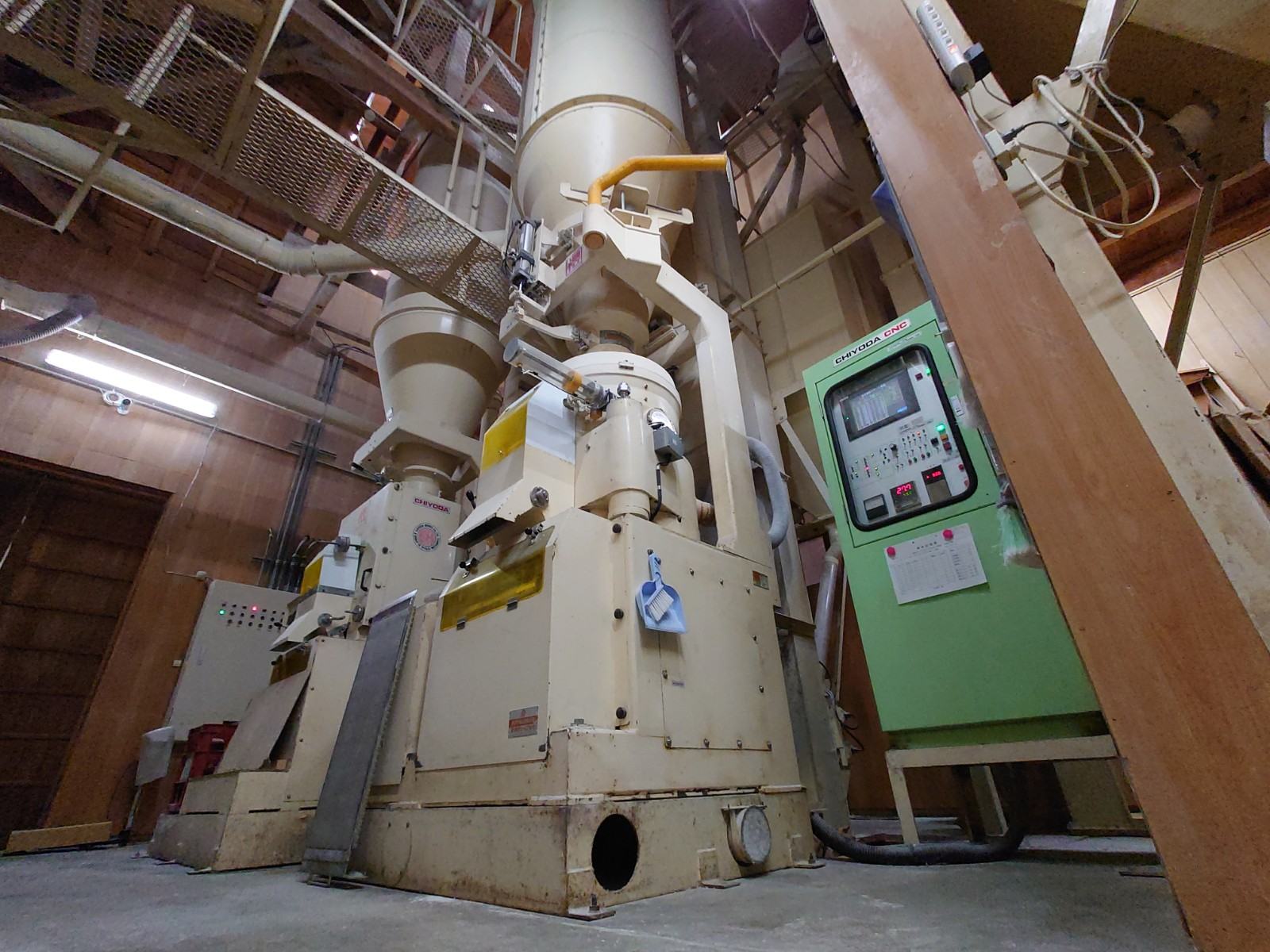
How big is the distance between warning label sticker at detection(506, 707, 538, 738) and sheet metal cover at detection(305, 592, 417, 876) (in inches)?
27.4

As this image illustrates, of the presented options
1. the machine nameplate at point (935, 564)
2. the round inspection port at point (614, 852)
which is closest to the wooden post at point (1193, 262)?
the machine nameplate at point (935, 564)

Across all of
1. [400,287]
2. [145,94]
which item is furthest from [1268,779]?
[400,287]

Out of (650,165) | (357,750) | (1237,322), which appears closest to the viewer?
(357,750)

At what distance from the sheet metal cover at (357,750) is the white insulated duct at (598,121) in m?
1.67

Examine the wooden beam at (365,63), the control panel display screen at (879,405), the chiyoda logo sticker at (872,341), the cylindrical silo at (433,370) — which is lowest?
the control panel display screen at (879,405)

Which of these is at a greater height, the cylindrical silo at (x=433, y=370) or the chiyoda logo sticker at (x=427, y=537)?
the cylindrical silo at (x=433, y=370)

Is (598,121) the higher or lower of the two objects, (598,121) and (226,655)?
the higher

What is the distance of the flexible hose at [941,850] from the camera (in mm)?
1576

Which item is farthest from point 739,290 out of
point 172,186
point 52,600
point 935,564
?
point 52,600

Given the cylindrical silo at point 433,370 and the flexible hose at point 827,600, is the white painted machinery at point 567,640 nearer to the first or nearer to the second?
the cylindrical silo at point 433,370

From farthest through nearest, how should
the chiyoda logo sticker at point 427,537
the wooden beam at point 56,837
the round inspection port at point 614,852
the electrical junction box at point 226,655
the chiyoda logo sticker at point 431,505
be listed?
the electrical junction box at point 226,655 → the chiyoda logo sticker at point 431,505 → the chiyoda logo sticker at point 427,537 → the wooden beam at point 56,837 → the round inspection port at point 614,852

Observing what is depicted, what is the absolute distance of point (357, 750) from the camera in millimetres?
1999

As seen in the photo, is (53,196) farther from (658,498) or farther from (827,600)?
(827,600)

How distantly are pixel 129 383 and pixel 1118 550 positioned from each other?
569 centimetres
